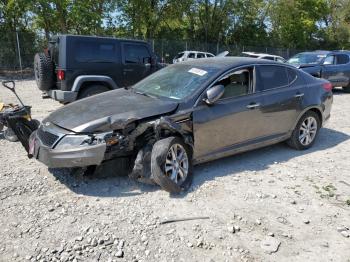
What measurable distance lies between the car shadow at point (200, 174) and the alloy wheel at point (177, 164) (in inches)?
7.8

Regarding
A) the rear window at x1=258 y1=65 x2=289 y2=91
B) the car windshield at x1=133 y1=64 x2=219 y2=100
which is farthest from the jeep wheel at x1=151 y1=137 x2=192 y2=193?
the rear window at x1=258 y1=65 x2=289 y2=91

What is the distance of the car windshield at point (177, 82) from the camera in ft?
15.8

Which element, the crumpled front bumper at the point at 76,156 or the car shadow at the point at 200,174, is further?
the car shadow at the point at 200,174

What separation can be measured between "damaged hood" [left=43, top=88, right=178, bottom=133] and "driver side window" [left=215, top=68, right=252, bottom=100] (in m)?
0.88

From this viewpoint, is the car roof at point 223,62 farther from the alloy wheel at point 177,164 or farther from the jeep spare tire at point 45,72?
the jeep spare tire at point 45,72

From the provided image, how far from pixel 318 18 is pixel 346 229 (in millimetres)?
42651

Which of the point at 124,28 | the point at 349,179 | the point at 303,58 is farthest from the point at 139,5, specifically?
the point at 349,179

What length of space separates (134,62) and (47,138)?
5.62 meters

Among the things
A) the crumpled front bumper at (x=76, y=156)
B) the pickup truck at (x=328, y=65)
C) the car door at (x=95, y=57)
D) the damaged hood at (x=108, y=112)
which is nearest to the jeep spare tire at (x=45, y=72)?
the car door at (x=95, y=57)

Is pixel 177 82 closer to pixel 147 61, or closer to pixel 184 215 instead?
pixel 184 215

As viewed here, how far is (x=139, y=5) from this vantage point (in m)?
26.6

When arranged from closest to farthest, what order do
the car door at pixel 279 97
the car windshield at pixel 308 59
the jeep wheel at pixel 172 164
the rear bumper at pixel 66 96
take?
1. the jeep wheel at pixel 172 164
2. the car door at pixel 279 97
3. the rear bumper at pixel 66 96
4. the car windshield at pixel 308 59

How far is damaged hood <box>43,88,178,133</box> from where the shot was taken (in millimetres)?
4164

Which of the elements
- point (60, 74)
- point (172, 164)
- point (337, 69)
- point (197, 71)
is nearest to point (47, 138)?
point (172, 164)
